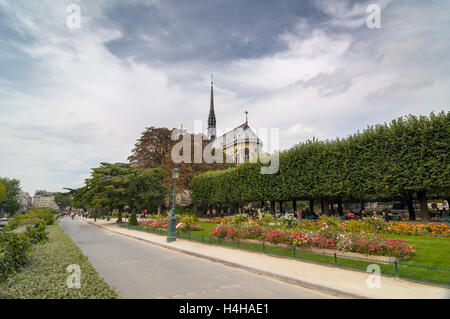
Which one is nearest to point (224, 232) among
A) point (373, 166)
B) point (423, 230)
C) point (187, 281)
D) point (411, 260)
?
point (187, 281)

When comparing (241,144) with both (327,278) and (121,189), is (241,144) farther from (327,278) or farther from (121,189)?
(327,278)

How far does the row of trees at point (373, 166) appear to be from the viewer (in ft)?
67.0

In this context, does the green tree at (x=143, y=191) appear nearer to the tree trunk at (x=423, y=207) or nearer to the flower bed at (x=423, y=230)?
the flower bed at (x=423, y=230)

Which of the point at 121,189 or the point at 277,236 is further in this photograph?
the point at 121,189

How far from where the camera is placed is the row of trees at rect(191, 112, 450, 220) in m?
20.4

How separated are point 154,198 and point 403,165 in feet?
96.6

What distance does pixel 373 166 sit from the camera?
23.4 meters

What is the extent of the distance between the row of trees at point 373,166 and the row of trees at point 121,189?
1398 cm

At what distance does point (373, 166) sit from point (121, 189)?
29.0 meters

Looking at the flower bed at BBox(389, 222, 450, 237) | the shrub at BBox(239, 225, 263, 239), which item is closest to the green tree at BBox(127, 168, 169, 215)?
the shrub at BBox(239, 225, 263, 239)


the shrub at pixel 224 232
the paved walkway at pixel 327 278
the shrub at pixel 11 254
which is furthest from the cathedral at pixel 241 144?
the shrub at pixel 11 254

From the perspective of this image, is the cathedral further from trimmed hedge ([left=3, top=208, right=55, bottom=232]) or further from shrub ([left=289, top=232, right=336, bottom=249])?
shrub ([left=289, top=232, right=336, bottom=249])
